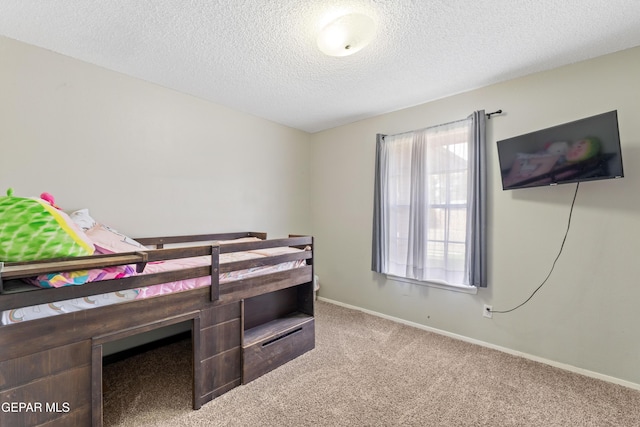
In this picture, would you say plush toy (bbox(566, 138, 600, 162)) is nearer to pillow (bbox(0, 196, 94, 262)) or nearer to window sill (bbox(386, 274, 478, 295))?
window sill (bbox(386, 274, 478, 295))

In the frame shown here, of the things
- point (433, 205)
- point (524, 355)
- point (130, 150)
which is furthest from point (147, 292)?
point (524, 355)

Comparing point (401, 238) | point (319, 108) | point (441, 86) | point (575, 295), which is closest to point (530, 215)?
point (575, 295)

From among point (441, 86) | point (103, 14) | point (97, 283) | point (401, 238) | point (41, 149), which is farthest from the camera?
point (401, 238)

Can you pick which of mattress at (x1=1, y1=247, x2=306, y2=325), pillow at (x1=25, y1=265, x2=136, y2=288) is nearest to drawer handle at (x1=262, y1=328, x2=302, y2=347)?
mattress at (x1=1, y1=247, x2=306, y2=325)

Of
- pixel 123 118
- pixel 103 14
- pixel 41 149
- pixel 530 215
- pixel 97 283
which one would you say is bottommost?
pixel 97 283

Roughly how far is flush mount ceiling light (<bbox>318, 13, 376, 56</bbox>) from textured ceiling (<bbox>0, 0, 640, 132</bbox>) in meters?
0.06

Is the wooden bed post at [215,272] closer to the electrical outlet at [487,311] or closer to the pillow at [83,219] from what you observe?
the pillow at [83,219]

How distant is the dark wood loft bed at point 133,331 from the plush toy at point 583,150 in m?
2.14

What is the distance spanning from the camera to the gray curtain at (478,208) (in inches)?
95.4

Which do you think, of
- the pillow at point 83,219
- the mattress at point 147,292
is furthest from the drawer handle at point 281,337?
the pillow at point 83,219

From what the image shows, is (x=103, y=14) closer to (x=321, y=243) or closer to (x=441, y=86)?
(x=441, y=86)

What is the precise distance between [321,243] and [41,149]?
2.90m

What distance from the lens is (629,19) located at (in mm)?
1621

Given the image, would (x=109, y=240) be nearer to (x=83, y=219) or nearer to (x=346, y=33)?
(x=83, y=219)
